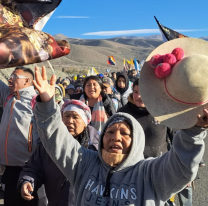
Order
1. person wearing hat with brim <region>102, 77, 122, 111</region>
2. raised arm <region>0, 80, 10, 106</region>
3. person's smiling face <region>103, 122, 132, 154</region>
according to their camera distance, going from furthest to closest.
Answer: person wearing hat with brim <region>102, 77, 122, 111</region> → raised arm <region>0, 80, 10, 106</region> → person's smiling face <region>103, 122, 132, 154</region>

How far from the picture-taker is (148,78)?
163 cm

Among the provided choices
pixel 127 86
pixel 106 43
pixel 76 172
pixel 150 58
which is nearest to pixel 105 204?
pixel 76 172

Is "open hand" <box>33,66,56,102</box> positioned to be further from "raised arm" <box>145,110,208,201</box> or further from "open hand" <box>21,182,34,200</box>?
"open hand" <box>21,182,34,200</box>

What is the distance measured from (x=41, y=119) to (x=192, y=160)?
88 cm

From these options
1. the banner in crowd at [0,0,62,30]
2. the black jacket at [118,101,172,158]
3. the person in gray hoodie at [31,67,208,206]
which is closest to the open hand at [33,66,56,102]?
the person in gray hoodie at [31,67,208,206]

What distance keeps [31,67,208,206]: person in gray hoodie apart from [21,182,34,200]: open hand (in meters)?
0.56

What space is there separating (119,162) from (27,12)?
105cm

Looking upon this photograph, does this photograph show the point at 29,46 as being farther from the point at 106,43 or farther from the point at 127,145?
the point at 106,43

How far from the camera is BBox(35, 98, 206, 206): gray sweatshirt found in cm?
155

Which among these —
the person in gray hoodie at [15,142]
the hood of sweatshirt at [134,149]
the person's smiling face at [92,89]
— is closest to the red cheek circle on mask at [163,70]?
the hood of sweatshirt at [134,149]

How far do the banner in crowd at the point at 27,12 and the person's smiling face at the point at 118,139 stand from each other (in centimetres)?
87

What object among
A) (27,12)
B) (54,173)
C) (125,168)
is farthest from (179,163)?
(54,173)

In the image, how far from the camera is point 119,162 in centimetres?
183

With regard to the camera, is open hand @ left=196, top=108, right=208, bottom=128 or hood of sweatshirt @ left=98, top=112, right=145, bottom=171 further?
hood of sweatshirt @ left=98, top=112, right=145, bottom=171
